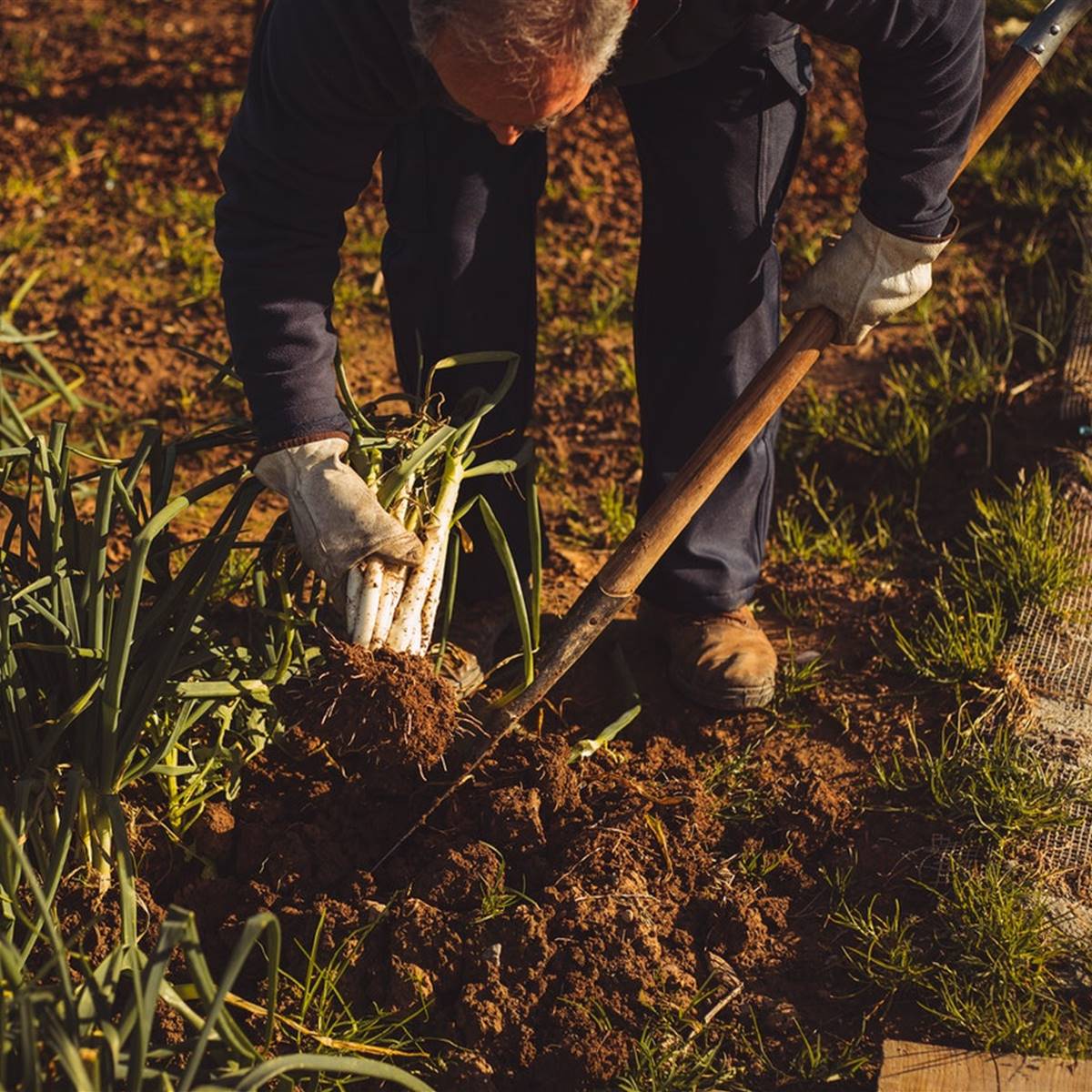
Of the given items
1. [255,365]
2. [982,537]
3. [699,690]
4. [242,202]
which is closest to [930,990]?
[699,690]

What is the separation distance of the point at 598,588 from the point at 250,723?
582 mm

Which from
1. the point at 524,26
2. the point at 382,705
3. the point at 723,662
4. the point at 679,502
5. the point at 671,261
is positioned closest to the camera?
the point at 524,26

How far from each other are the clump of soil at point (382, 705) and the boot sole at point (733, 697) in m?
0.62

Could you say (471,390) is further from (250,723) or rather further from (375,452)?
(250,723)

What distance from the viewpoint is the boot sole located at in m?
2.50

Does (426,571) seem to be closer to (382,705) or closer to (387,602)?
(387,602)

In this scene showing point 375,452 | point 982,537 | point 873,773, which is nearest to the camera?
point 375,452

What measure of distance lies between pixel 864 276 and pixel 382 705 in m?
1.02

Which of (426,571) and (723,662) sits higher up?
(426,571)

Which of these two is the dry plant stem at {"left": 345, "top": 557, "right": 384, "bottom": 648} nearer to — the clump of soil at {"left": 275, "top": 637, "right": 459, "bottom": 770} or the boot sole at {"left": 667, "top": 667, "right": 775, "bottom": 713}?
the clump of soil at {"left": 275, "top": 637, "right": 459, "bottom": 770}

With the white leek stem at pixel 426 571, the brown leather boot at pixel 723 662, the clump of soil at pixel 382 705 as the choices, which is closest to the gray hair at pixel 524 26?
the white leek stem at pixel 426 571

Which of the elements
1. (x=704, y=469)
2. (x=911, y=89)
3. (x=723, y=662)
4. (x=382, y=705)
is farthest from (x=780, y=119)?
(x=382, y=705)

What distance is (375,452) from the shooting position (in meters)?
2.12

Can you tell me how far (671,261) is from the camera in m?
2.40
